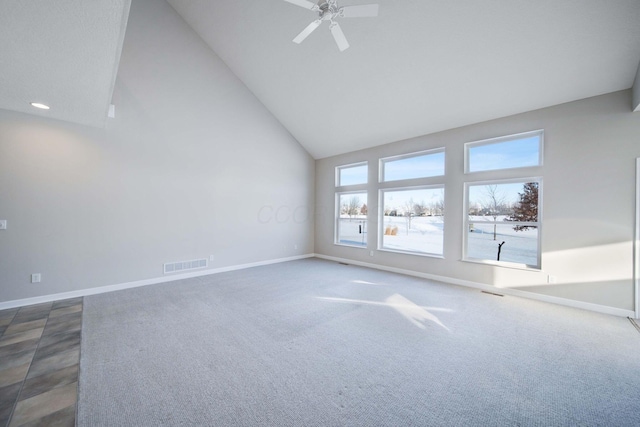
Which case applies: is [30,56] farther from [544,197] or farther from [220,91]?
[544,197]

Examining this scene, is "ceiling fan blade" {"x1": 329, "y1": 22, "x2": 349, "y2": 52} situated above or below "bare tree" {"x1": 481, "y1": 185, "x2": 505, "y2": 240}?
above

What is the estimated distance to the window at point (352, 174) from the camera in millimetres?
6345

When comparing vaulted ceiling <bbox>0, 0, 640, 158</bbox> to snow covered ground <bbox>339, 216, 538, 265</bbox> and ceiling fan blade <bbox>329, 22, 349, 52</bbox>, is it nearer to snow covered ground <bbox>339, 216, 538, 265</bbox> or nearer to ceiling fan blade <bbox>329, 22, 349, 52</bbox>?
ceiling fan blade <bbox>329, 22, 349, 52</bbox>

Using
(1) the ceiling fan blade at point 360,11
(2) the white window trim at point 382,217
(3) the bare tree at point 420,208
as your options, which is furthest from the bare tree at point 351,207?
(1) the ceiling fan blade at point 360,11

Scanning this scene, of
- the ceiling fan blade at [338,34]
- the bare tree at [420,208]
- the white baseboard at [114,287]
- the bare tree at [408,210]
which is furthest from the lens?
the bare tree at [408,210]

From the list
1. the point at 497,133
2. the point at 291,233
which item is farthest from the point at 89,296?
the point at 497,133

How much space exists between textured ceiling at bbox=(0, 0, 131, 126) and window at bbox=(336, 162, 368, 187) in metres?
5.00

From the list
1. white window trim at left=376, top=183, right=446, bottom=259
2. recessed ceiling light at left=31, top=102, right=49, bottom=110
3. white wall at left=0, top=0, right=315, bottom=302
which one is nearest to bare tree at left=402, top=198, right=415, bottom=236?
white window trim at left=376, top=183, right=446, bottom=259

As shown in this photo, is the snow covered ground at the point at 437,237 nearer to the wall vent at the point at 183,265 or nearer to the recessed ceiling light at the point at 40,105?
the wall vent at the point at 183,265

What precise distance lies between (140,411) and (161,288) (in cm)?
296

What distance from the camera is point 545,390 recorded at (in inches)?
72.0

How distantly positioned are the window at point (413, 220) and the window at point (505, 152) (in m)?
0.76

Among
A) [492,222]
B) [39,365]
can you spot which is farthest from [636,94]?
[39,365]

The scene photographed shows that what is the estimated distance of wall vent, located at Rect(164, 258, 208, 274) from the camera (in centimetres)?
456
